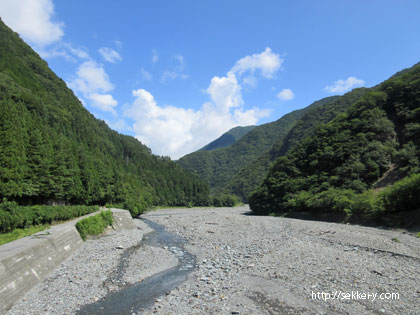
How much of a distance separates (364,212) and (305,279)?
2590 cm

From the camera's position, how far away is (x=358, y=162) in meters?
48.9

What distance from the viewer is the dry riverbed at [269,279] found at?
35.6 feet

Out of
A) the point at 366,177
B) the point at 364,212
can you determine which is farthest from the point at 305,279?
the point at 366,177

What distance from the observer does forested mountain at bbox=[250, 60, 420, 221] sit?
37.9 metres

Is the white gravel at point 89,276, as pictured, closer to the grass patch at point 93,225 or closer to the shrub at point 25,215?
the grass patch at point 93,225

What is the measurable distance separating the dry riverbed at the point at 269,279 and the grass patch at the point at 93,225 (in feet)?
15.5

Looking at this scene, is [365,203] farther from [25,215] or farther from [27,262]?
[25,215]

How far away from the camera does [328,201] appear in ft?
142

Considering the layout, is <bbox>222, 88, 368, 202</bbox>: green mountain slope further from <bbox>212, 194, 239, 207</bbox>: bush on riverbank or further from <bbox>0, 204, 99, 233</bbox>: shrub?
<bbox>0, 204, 99, 233</bbox>: shrub

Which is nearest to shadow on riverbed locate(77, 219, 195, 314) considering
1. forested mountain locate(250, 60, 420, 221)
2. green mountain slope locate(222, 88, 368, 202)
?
forested mountain locate(250, 60, 420, 221)

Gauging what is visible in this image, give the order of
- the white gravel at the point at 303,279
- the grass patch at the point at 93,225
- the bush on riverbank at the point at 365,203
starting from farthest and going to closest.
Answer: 1. the bush on riverbank at the point at 365,203
2. the grass patch at the point at 93,225
3. the white gravel at the point at 303,279

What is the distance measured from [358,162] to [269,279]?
43214 mm

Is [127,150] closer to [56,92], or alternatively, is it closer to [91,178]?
[56,92]

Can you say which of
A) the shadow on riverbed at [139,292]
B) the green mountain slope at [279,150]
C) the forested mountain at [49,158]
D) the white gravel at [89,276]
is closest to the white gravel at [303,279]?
the shadow on riverbed at [139,292]
